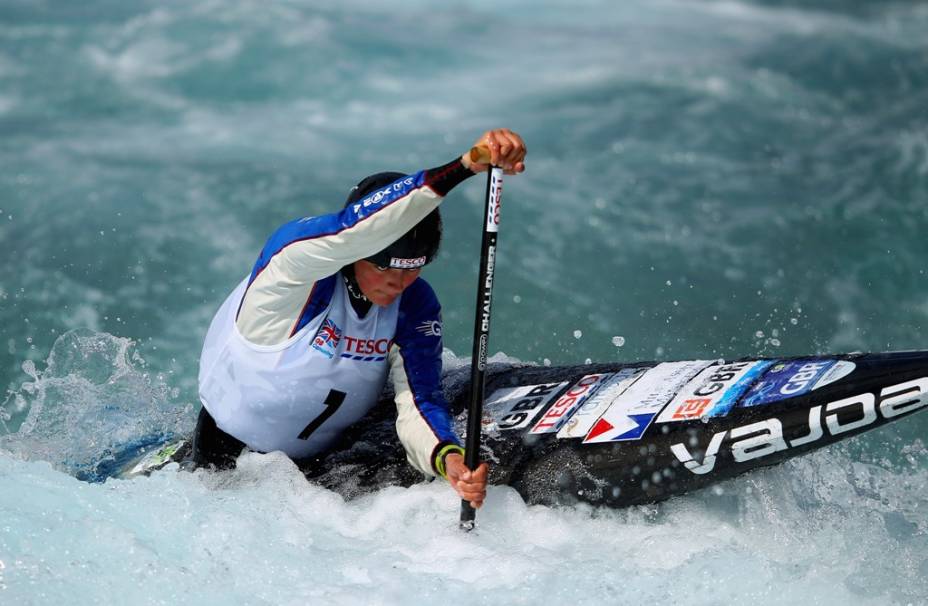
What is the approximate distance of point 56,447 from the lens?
473cm

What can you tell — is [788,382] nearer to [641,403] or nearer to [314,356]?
[641,403]

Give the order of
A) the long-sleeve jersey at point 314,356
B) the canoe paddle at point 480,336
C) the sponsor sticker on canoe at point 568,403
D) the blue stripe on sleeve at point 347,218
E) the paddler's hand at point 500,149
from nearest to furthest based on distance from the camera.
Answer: the paddler's hand at point 500,149
the blue stripe on sleeve at point 347,218
the canoe paddle at point 480,336
the long-sleeve jersey at point 314,356
the sponsor sticker on canoe at point 568,403

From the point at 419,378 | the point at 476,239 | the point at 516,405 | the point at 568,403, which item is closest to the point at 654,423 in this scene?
the point at 568,403

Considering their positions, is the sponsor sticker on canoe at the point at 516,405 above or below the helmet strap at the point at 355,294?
below

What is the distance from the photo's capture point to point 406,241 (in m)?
3.35

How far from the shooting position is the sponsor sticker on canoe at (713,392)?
12.0 feet

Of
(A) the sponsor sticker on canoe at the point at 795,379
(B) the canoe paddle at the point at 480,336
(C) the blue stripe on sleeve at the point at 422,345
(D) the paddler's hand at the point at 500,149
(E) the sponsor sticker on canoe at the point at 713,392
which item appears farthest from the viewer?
(C) the blue stripe on sleeve at the point at 422,345

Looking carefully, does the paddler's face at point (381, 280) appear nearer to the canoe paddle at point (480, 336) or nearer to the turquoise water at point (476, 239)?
the canoe paddle at point (480, 336)

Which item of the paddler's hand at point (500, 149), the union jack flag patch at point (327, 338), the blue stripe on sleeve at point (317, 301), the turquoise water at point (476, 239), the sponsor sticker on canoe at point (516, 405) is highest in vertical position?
the paddler's hand at point (500, 149)

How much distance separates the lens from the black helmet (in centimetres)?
336

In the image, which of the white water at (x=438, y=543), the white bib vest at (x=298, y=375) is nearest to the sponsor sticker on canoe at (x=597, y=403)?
the white water at (x=438, y=543)

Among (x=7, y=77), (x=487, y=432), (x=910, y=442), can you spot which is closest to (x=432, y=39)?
(x=7, y=77)

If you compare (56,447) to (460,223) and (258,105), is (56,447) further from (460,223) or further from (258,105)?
(258,105)

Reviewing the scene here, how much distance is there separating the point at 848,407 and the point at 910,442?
2.52 meters
